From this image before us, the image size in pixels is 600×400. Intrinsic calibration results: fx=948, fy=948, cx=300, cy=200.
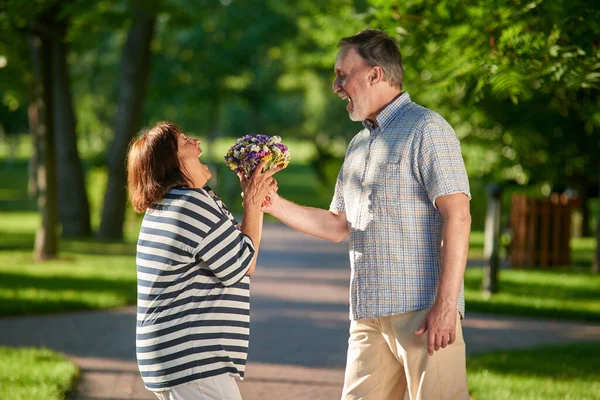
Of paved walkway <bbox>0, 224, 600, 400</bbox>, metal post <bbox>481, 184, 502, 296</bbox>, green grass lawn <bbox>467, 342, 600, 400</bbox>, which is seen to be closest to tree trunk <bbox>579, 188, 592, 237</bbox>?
metal post <bbox>481, 184, 502, 296</bbox>

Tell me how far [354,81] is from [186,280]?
1037mm

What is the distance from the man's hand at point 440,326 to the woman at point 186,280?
0.72m

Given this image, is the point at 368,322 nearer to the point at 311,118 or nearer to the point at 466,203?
the point at 466,203

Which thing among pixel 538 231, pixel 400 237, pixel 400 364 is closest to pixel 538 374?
pixel 400 364

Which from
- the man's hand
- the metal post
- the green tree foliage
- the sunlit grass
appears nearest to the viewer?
the man's hand

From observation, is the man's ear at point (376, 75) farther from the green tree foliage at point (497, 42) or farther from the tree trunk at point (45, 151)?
the tree trunk at point (45, 151)

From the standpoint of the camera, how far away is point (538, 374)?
285 inches

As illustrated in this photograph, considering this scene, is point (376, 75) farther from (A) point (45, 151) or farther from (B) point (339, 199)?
(A) point (45, 151)

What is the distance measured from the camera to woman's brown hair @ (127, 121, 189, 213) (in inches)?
143

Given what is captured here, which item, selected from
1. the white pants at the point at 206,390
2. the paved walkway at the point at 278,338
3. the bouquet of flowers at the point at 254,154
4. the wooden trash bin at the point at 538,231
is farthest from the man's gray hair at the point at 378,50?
the wooden trash bin at the point at 538,231

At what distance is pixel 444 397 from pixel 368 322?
43 centimetres

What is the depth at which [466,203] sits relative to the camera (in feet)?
11.7

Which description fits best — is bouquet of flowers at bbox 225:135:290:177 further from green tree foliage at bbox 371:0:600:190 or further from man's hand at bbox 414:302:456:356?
green tree foliage at bbox 371:0:600:190

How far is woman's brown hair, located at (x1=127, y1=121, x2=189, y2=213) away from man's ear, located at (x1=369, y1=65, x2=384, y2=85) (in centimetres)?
80
